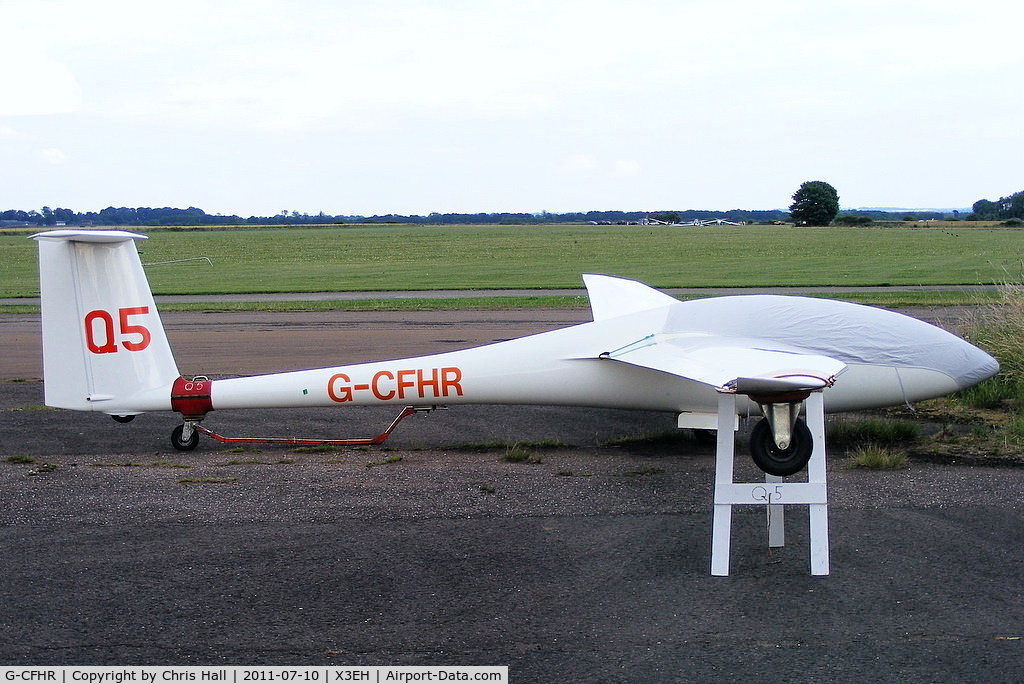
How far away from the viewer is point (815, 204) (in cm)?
13225

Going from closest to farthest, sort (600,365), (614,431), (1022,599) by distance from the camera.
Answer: (1022,599)
(600,365)
(614,431)

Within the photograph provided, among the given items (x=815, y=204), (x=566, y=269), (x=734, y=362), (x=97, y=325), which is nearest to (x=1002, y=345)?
(x=734, y=362)

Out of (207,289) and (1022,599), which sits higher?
(207,289)

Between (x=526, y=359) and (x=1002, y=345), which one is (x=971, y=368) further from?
(x=526, y=359)

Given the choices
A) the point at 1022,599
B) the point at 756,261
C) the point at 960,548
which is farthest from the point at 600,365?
the point at 756,261

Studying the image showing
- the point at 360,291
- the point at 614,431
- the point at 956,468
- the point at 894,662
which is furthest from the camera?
the point at 360,291

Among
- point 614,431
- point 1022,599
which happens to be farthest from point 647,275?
point 1022,599

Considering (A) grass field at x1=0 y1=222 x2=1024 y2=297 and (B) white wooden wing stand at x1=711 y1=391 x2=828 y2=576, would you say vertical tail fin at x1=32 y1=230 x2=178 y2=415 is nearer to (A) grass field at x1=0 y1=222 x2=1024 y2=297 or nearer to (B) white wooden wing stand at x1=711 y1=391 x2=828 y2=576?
(B) white wooden wing stand at x1=711 y1=391 x2=828 y2=576

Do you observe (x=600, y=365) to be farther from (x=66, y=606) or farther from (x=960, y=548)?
(x=66, y=606)

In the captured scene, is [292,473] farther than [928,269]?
No

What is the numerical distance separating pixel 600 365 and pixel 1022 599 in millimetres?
4910

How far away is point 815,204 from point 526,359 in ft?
429

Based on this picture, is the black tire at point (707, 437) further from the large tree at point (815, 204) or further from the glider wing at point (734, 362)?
the large tree at point (815, 204)

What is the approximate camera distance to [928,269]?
38062 mm
